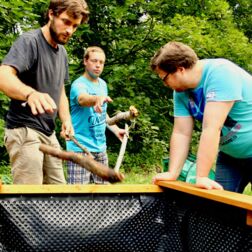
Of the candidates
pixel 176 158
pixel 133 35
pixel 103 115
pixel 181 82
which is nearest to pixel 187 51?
pixel 181 82

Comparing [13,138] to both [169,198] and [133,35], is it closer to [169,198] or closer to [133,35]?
[169,198]

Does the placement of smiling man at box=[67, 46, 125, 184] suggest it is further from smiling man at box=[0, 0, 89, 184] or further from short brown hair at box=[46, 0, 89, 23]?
short brown hair at box=[46, 0, 89, 23]

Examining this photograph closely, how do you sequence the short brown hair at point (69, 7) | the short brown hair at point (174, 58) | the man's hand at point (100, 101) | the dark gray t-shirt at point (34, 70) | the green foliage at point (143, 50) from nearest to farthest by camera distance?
the short brown hair at point (174, 58), the dark gray t-shirt at point (34, 70), the short brown hair at point (69, 7), the man's hand at point (100, 101), the green foliage at point (143, 50)

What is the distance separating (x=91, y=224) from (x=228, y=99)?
868 mm

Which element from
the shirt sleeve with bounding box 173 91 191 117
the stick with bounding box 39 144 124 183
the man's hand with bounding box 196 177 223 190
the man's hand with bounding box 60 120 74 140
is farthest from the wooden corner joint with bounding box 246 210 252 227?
the man's hand with bounding box 60 120 74 140

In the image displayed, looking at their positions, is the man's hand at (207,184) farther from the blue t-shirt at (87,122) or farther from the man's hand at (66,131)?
the blue t-shirt at (87,122)

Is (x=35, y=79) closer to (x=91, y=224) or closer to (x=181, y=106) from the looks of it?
(x=181, y=106)

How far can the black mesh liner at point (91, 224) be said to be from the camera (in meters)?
2.36

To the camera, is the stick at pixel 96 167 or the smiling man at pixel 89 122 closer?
the stick at pixel 96 167

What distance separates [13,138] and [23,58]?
0.47 metres

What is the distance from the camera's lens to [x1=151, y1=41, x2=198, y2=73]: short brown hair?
98.5 inches

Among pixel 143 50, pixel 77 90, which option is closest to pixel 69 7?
pixel 77 90

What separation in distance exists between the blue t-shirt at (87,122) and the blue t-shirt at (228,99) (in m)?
1.37

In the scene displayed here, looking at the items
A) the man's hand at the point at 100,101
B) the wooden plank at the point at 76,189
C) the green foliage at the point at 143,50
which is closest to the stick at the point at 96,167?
the wooden plank at the point at 76,189
